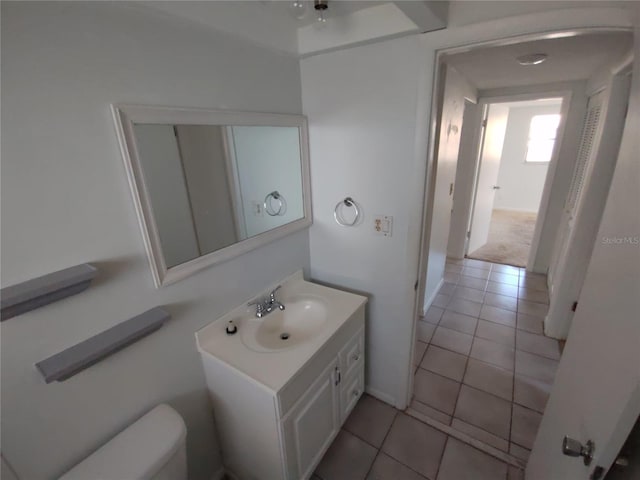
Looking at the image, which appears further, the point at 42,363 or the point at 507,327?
the point at 507,327

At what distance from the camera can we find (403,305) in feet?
5.51

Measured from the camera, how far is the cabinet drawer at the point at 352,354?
1.58 metres

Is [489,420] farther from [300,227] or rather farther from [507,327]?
[300,227]

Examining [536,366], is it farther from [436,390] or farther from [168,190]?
[168,190]

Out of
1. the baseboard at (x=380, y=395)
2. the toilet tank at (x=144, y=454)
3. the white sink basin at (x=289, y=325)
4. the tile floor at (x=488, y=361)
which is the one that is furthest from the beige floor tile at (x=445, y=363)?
the toilet tank at (x=144, y=454)

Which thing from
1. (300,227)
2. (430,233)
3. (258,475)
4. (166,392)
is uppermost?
(300,227)

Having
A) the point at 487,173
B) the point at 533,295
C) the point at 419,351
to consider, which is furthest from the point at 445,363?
the point at 487,173

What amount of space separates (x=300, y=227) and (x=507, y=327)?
2.23 m

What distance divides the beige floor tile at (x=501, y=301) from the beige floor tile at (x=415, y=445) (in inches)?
67.9

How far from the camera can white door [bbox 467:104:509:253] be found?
3.63m

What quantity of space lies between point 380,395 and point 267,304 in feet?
3.60

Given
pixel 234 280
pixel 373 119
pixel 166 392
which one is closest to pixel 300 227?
pixel 234 280

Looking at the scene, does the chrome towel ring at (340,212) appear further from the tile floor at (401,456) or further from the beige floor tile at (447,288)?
the beige floor tile at (447,288)

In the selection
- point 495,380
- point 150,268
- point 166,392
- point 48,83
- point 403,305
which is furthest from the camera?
point 495,380
